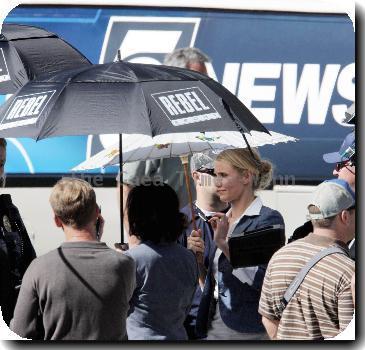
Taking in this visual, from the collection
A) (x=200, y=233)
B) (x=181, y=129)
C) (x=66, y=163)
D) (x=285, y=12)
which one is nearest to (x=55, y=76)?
(x=181, y=129)

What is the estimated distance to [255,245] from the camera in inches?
200

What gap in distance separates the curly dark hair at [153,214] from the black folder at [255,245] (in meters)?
0.51

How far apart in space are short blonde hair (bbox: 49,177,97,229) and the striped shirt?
37.2 inches

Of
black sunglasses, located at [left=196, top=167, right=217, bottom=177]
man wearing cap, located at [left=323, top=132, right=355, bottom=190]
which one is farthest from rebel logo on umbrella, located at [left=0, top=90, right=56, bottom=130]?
man wearing cap, located at [left=323, top=132, right=355, bottom=190]

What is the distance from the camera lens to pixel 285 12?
7922mm

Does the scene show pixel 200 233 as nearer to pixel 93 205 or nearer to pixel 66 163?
pixel 93 205

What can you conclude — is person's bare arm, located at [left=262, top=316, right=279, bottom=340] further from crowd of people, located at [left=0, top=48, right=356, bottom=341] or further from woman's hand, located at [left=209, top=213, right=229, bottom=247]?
woman's hand, located at [left=209, top=213, right=229, bottom=247]

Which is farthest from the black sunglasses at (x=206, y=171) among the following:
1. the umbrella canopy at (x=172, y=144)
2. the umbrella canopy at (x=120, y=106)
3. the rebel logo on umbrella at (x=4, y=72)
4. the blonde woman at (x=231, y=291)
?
the rebel logo on umbrella at (x=4, y=72)

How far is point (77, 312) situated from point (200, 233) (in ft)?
3.69

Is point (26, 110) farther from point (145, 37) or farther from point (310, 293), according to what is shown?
point (145, 37)

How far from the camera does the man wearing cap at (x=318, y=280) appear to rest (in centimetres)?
448

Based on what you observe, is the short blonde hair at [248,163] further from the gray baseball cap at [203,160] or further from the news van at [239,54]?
the news van at [239,54]

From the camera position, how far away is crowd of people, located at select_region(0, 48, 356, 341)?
4270mm

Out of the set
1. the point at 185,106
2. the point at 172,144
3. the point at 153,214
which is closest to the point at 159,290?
the point at 153,214
